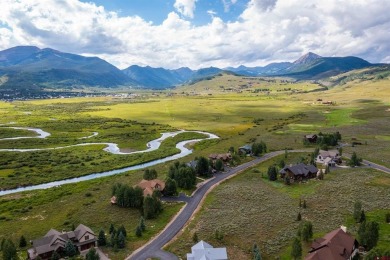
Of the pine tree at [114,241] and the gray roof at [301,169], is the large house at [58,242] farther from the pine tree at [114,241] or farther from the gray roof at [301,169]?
the gray roof at [301,169]

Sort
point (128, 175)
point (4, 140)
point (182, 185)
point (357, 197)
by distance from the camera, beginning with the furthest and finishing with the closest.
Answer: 1. point (4, 140)
2. point (128, 175)
3. point (182, 185)
4. point (357, 197)

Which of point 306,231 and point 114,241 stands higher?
point 306,231

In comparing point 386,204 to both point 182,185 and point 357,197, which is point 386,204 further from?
point 182,185

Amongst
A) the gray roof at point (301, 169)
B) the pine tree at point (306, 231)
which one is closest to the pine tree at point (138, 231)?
the pine tree at point (306, 231)

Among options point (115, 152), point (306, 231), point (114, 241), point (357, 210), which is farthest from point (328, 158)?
point (115, 152)

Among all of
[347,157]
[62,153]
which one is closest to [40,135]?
[62,153]

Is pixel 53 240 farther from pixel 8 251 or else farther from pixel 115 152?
pixel 115 152
